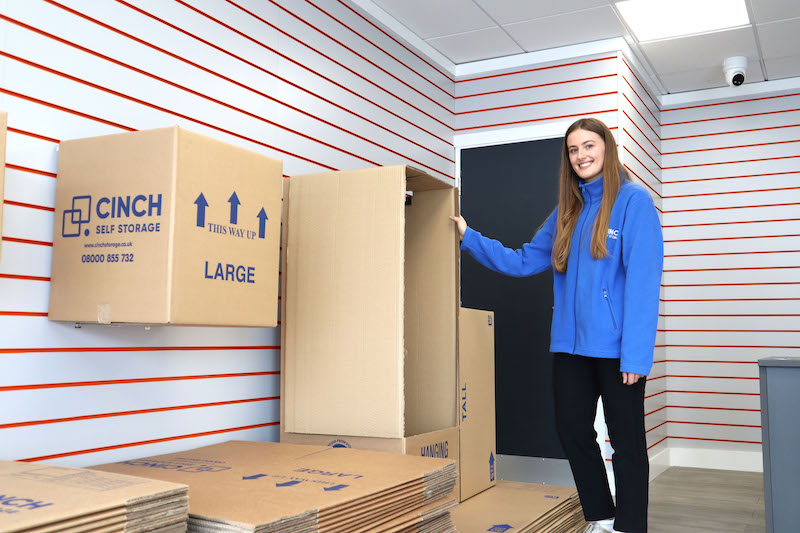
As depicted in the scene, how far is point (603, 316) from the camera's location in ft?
8.71

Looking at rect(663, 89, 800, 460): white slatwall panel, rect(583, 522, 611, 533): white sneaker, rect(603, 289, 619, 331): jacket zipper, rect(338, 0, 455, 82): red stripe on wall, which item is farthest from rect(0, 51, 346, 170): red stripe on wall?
rect(663, 89, 800, 460): white slatwall panel

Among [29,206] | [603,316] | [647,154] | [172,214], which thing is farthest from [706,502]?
[29,206]

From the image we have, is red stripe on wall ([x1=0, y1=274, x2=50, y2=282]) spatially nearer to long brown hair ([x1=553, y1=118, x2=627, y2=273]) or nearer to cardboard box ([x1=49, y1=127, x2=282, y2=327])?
cardboard box ([x1=49, y1=127, x2=282, y2=327])

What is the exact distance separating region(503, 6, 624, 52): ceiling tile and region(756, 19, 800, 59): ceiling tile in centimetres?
89

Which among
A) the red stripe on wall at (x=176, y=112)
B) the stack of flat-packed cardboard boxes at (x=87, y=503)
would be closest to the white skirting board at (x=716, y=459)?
the red stripe on wall at (x=176, y=112)

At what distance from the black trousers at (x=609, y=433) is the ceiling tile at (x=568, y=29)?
221cm

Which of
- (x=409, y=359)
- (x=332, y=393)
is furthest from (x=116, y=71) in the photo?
(x=409, y=359)

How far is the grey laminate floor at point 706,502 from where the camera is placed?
355 centimetres

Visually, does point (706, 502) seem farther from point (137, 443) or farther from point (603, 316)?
point (137, 443)

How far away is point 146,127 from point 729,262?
440 centimetres

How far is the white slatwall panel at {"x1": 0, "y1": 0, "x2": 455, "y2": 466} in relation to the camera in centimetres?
212

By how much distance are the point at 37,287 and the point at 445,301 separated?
62.2 inches

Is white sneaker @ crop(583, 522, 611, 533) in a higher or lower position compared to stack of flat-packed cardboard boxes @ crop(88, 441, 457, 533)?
lower

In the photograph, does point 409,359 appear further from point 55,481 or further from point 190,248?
point 55,481
